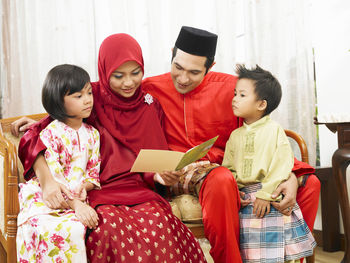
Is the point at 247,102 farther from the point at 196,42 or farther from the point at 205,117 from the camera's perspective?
the point at 196,42

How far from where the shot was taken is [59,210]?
5.23ft

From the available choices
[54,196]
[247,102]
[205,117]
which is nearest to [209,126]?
[205,117]

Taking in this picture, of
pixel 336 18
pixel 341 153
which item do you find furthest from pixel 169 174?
pixel 336 18

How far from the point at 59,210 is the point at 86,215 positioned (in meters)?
0.15

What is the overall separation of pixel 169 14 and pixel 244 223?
1.59 meters

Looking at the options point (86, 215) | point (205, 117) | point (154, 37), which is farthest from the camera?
point (154, 37)

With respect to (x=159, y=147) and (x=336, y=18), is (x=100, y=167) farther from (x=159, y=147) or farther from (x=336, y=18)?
(x=336, y=18)

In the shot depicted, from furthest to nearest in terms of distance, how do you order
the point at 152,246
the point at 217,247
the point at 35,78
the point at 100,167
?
the point at 35,78, the point at 100,167, the point at 217,247, the point at 152,246

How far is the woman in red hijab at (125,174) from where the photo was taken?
1522mm

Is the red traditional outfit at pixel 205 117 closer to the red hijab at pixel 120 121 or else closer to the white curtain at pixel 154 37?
the red hijab at pixel 120 121

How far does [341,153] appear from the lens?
80.0 inches

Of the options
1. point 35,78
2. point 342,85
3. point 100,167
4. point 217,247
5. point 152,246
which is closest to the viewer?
point 152,246

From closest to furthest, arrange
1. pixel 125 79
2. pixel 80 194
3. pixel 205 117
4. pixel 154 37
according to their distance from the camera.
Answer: pixel 80 194 < pixel 125 79 < pixel 205 117 < pixel 154 37

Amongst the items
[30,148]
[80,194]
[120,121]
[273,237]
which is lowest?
[273,237]
